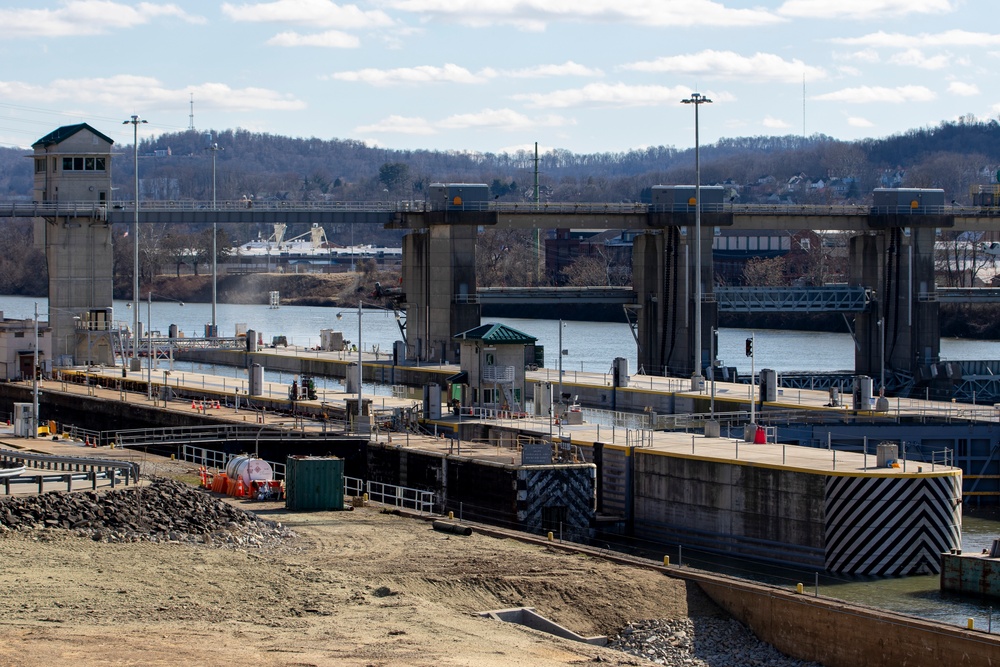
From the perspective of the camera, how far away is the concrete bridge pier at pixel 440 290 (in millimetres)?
96062

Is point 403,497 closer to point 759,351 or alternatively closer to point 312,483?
point 312,483

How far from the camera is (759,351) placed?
132m

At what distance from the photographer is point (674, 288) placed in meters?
97.7

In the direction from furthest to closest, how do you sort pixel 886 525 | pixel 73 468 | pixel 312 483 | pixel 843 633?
1. pixel 73 468
2. pixel 312 483
3. pixel 886 525
4. pixel 843 633

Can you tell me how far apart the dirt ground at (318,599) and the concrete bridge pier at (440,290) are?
52178mm

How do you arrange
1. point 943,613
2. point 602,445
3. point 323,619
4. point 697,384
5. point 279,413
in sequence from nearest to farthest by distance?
1. point 323,619
2. point 943,613
3. point 602,445
4. point 279,413
5. point 697,384

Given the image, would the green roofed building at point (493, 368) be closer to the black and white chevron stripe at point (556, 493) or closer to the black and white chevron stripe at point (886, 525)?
the black and white chevron stripe at point (556, 493)

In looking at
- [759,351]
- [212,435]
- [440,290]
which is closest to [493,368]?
[212,435]

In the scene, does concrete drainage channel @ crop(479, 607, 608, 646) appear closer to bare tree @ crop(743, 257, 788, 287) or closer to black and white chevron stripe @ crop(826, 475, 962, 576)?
black and white chevron stripe @ crop(826, 475, 962, 576)

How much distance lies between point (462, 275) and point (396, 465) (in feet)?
136

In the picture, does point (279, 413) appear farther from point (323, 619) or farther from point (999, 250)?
point (999, 250)

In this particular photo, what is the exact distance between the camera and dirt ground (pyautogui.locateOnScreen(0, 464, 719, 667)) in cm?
3028

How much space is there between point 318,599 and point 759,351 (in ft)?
328

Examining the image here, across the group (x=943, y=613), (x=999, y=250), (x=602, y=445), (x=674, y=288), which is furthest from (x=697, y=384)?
(x=999, y=250)
